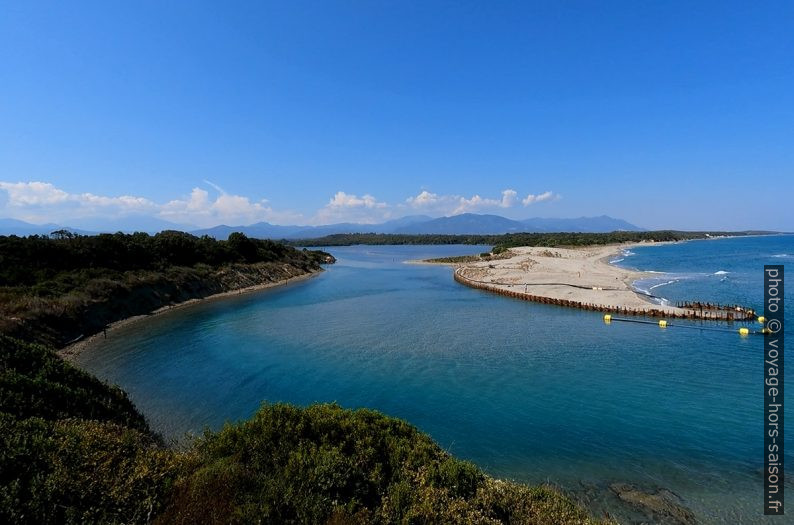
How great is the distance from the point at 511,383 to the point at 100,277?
45822 millimetres

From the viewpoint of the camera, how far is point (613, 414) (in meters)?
19.1

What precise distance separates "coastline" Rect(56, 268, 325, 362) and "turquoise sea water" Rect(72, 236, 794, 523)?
104cm

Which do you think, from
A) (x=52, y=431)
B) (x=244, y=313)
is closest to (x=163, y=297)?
(x=244, y=313)

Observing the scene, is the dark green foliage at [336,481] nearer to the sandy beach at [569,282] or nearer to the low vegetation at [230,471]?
the low vegetation at [230,471]

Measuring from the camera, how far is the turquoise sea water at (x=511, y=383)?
15023 millimetres

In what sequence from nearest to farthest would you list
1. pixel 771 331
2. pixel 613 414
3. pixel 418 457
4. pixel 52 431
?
pixel 52 431, pixel 418 457, pixel 613 414, pixel 771 331

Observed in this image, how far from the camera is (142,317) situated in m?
43.5

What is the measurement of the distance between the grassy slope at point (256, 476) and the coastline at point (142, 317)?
22.3m

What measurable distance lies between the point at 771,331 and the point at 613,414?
2488 cm

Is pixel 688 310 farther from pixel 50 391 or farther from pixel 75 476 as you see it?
pixel 50 391

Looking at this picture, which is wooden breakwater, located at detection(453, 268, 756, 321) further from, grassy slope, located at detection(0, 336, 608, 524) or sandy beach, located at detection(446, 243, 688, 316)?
grassy slope, located at detection(0, 336, 608, 524)

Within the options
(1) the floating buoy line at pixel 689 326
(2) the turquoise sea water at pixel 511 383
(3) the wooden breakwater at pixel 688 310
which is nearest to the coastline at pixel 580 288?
(3) the wooden breakwater at pixel 688 310

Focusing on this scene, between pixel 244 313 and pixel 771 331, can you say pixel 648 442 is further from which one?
pixel 244 313

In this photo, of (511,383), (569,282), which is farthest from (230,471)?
(569,282)
